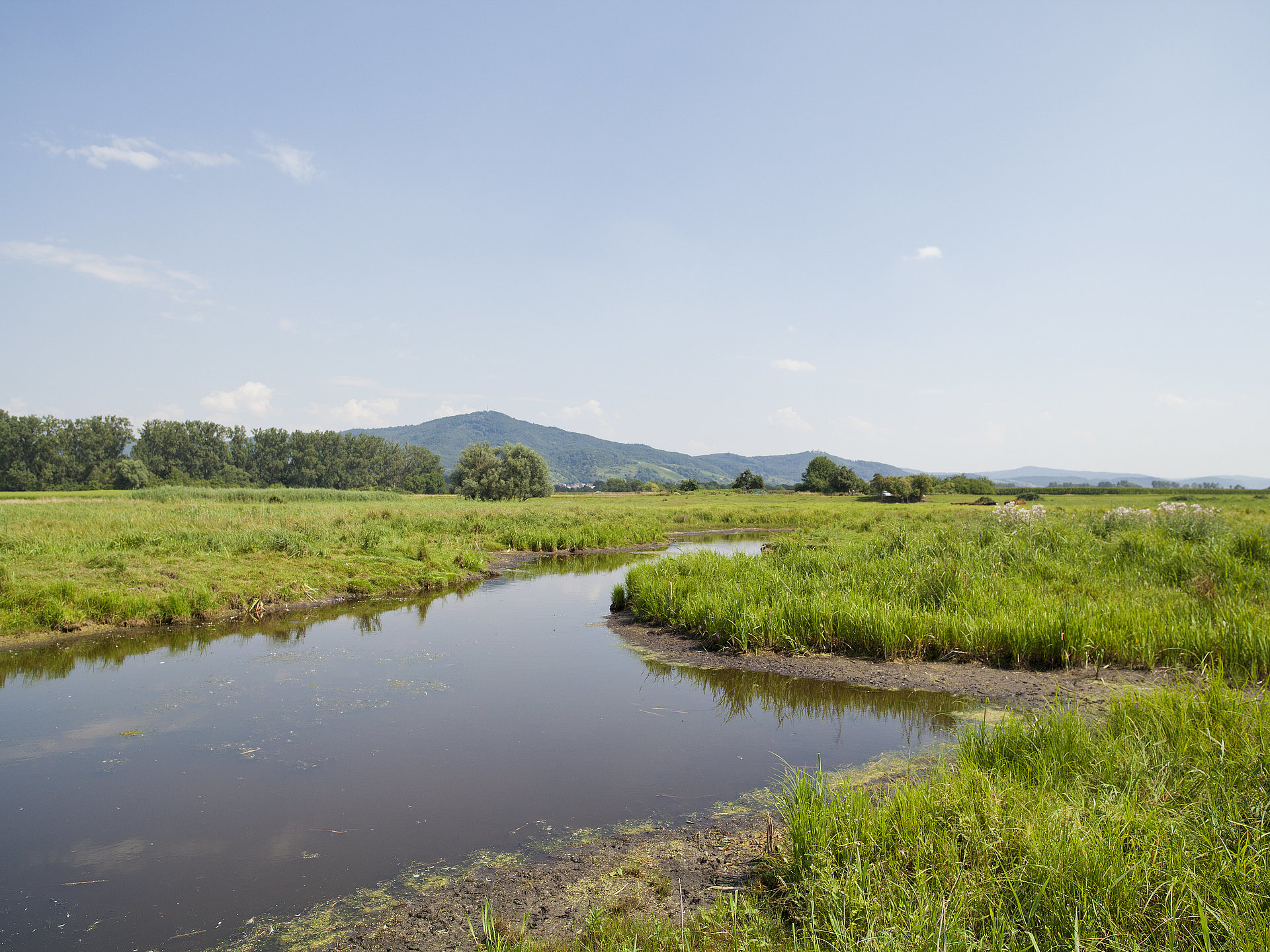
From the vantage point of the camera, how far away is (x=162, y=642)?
1212 cm

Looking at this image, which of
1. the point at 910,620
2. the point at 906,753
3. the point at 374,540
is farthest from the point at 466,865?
the point at 374,540

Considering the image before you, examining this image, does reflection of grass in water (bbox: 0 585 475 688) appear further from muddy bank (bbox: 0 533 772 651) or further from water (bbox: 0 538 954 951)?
muddy bank (bbox: 0 533 772 651)

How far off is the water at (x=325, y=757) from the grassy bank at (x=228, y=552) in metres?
1.46

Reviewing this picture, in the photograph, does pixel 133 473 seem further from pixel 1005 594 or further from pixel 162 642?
pixel 1005 594

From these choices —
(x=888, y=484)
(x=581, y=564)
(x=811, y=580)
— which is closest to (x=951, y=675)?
(x=811, y=580)

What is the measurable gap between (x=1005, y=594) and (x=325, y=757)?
11.5 m

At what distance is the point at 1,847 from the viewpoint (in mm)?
5180

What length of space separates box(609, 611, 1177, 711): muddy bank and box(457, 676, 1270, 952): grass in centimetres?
292

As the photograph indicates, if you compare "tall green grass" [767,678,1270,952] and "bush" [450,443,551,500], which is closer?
"tall green grass" [767,678,1270,952]

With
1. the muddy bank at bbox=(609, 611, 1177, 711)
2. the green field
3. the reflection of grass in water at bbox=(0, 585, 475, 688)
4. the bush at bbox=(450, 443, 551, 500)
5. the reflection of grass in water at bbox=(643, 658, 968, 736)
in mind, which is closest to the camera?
the reflection of grass in water at bbox=(643, 658, 968, 736)

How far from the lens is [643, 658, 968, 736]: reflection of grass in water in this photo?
827cm

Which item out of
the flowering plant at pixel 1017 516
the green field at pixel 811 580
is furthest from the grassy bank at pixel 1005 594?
the flowering plant at pixel 1017 516

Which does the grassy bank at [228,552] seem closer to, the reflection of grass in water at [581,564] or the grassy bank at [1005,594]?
the reflection of grass in water at [581,564]

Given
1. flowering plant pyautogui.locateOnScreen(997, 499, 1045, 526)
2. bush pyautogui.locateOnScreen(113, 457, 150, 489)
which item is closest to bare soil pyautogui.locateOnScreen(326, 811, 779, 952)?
flowering plant pyautogui.locateOnScreen(997, 499, 1045, 526)
